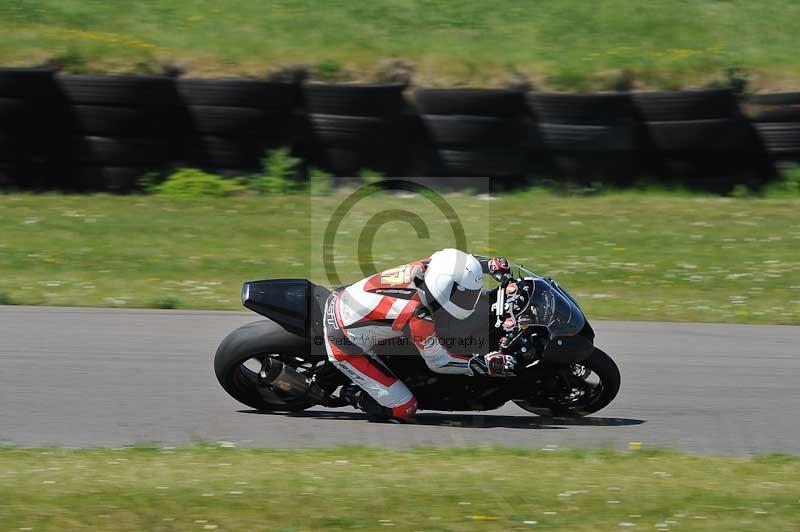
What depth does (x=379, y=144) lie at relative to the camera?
15281 millimetres

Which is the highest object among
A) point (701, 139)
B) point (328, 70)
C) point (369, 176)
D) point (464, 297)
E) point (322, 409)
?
point (328, 70)

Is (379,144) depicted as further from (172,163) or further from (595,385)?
(595,385)

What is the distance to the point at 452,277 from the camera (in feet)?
21.8

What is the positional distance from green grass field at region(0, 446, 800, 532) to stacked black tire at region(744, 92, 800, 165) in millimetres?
9844

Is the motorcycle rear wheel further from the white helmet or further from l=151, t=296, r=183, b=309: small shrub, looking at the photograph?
l=151, t=296, r=183, b=309: small shrub

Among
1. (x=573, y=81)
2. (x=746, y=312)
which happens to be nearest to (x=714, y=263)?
(x=746, y=312)

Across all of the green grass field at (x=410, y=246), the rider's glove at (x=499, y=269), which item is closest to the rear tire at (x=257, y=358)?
the rider's glove at (x=499, y=269)

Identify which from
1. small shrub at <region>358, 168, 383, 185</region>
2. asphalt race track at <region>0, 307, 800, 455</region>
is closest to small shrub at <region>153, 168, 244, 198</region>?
small shrub at <region>358, 168, 383, 185</region>

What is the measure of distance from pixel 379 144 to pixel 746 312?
6.44 m

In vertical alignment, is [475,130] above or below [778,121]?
below

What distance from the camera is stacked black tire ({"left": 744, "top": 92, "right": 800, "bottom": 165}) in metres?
15.1

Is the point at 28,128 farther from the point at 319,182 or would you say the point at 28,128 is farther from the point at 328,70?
the point at 328,70

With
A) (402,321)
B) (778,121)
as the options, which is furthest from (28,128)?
(778,121)

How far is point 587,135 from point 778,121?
2736 mm
